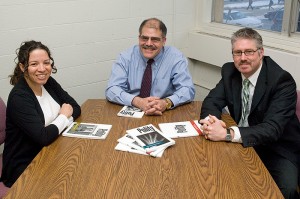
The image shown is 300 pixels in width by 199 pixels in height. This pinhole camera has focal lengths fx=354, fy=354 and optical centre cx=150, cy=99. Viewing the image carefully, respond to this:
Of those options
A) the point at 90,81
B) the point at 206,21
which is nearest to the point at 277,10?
the point at 206,21

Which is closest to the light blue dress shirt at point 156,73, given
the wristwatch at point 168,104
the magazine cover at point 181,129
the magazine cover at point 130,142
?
the wristwatch at point 168,104

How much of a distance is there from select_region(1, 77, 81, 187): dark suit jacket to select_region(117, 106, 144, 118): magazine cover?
50cm

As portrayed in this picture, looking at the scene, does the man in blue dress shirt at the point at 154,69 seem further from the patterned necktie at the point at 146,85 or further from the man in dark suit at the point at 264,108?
the man in dark suit at the point at 264,108

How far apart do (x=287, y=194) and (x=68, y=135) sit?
1.28 metres

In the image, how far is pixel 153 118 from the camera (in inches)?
88.3

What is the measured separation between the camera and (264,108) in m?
2.17

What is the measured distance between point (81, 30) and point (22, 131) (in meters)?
1.48

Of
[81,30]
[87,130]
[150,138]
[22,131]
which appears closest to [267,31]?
[81,30]

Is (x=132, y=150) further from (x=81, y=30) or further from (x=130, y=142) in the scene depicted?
(x=81, y=30)

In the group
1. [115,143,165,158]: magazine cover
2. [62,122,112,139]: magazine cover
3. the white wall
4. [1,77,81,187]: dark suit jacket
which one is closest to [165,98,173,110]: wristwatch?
[62,122,112,139]: magazine cover

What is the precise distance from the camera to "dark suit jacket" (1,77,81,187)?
191 cm

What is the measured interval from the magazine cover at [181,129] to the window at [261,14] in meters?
1.60

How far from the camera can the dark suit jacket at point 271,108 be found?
204cm

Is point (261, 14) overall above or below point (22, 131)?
above
